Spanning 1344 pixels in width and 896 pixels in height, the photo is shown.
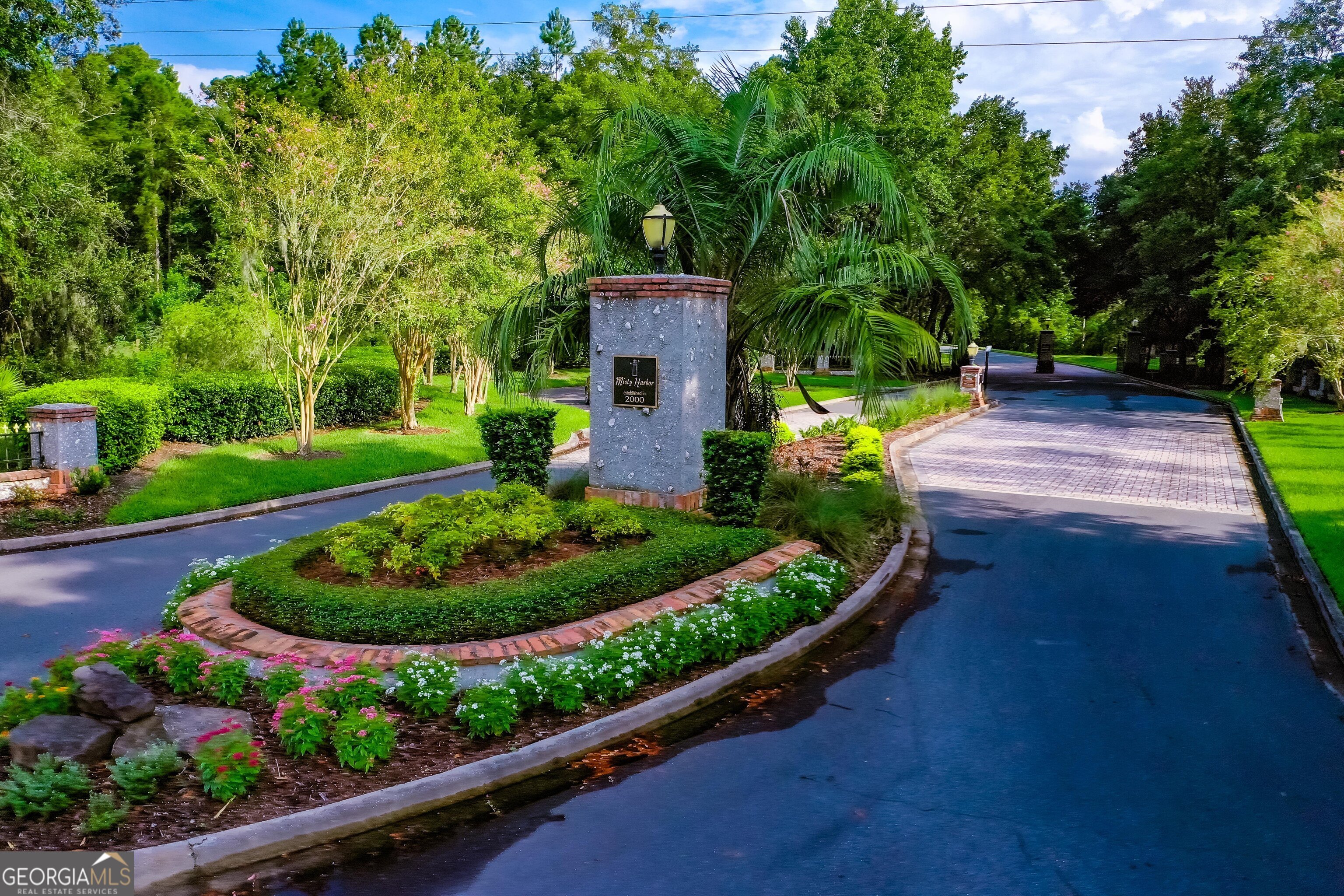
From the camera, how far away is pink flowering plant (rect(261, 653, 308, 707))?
18.1ft

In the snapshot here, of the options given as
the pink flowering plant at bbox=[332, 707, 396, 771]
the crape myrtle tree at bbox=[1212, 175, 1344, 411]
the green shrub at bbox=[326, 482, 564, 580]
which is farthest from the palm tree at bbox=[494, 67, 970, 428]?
the crape myrtle tree at bbox=[1212, 175, 1344, 411]

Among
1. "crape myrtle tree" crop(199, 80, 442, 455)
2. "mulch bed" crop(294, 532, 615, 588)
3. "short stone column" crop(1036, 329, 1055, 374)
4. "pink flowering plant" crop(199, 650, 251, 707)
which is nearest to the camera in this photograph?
"pink flowering plant" crop(199, 650, 251, 707)

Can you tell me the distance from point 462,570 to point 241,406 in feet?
35.6

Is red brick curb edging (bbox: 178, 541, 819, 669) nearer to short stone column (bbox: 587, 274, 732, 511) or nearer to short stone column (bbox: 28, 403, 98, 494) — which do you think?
short stone column (bbox: 587, 274, 732, 511)

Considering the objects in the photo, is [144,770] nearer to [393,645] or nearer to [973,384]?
[393,645]

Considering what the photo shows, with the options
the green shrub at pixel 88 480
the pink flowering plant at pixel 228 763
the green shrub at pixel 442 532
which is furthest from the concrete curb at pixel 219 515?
the pink flowering plant at pixel 228 763

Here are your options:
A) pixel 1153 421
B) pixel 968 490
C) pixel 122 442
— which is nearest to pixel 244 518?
pixel 122 442

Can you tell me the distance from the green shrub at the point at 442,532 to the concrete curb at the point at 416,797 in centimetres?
248

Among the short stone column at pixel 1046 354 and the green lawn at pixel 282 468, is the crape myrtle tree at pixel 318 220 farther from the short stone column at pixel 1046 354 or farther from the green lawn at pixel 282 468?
the short stone column at pixel 1046 354

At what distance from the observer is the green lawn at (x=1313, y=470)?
1041 centimetres

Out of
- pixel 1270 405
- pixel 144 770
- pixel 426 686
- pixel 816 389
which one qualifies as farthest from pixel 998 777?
pixel 816 389

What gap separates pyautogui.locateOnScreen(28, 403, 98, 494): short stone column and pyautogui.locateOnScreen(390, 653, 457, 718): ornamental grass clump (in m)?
8.66

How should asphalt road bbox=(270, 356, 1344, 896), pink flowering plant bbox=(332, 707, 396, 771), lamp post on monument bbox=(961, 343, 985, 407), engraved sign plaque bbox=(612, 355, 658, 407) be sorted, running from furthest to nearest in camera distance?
lamp post on monument bbox=(961, 343, 985, 407) → engraved sign plaque bbox=(612, 355, 658, 407) → pink flowering plant bbox=(332, 707, 396, 771) → asphalt road bbox=(270, 356, 1344, 896)

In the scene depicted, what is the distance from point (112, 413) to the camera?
12.8 meters
